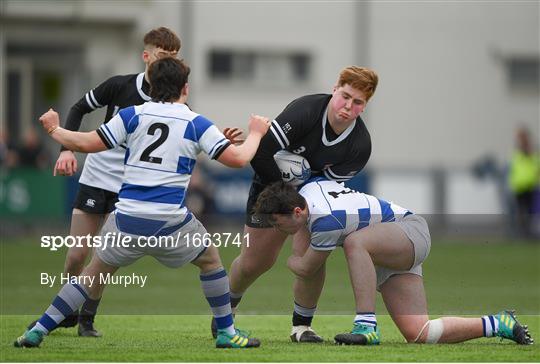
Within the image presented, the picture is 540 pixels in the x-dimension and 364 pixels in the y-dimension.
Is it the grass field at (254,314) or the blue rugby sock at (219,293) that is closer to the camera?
the grass field at (254,314)

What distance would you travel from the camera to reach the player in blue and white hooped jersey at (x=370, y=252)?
7.62 metres

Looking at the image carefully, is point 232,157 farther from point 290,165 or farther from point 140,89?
point 140,89

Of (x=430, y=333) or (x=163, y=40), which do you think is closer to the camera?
(x=430, y=333)

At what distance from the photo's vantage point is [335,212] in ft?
25.1

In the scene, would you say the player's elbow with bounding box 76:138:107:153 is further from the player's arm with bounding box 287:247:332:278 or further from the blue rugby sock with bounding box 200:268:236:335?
the player's arm with bounding box 287:247:332:278

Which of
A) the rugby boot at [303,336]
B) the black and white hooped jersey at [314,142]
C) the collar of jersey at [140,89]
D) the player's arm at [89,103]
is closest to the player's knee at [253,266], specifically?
the rugby boot at [303,336]

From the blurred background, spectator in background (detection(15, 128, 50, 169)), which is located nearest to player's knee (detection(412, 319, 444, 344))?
spectator in background (detection(15, 128, 50, 169))

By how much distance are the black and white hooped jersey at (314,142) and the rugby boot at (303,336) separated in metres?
1.05

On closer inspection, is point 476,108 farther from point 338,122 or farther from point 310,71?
point 338,122

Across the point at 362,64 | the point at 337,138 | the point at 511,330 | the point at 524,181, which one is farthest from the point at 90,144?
the point at 362,64

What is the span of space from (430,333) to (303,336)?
0.90 m

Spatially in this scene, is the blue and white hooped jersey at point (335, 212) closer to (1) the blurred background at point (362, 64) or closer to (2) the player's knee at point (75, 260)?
(2) the player's knee at point (75, 260)

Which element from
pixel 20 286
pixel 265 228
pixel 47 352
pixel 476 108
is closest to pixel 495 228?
pixel 476 108

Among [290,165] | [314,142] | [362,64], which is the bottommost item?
[362,64]
